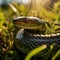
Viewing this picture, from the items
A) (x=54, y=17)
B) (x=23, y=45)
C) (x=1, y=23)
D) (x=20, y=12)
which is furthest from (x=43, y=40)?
(x=20, y=12)

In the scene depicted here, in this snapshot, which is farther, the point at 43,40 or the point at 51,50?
the point at 43,40

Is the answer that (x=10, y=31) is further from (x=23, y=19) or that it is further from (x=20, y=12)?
(x=20, y=12)

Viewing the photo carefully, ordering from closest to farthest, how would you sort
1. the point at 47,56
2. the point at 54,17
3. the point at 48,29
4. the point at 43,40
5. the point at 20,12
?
1. the point at 47,56
2. the point at 43,40
3. the point at 48,29
4. the point at 54,17
5. the point at 20,12

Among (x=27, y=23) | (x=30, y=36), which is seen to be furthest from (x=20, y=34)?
(x=27, y=23)

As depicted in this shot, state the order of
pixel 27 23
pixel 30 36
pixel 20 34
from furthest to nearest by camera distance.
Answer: pixel 27 23 → pixel 20 34 → pixel 30 36

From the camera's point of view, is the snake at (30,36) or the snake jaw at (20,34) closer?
the snake at (30,36)

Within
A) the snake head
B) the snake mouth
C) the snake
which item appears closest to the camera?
the snake

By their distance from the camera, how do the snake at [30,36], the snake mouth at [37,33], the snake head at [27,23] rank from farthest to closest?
the snake head at [27,23], the snake mouth at [37,33], the snake at [30,36]

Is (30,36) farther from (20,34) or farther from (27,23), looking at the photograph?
(27,23)
